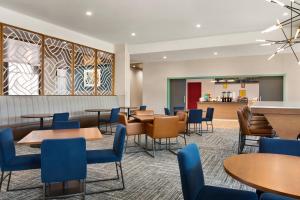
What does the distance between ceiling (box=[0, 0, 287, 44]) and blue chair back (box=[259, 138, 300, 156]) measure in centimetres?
437

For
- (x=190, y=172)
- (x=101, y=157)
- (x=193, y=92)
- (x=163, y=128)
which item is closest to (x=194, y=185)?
(x=190, y=172)

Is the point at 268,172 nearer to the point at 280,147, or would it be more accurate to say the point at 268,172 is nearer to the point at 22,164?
the point at 280,147

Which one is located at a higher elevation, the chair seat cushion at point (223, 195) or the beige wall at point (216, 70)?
the beige wall at point (216, 70)

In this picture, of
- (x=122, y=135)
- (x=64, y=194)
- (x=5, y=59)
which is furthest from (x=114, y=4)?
(x=64, y=194)

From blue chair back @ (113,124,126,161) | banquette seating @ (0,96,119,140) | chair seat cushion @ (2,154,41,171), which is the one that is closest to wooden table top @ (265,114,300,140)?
blue chair back @ (113,124,126,161)

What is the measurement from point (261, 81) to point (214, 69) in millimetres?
2394

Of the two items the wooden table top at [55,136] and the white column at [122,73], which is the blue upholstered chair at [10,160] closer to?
the wooden table top at [55,136]

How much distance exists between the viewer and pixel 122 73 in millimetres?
10047

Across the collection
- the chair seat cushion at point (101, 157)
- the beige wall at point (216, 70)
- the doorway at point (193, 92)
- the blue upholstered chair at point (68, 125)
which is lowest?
the chair seat cushion at point (101, 157)

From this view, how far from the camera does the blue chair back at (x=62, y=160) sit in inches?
89.4

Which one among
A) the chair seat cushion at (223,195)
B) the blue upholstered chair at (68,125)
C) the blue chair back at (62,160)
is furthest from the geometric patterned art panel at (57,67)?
the chair seat cushion at (223,195)

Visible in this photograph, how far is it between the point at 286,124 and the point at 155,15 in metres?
4.72

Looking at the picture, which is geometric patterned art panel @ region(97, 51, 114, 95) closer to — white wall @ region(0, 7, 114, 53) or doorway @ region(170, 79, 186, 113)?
white wall @ region(0, 7, 114, 53)

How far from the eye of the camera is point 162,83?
12852mm
